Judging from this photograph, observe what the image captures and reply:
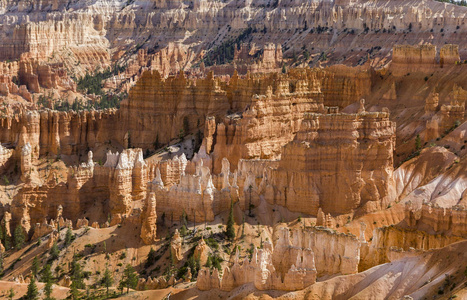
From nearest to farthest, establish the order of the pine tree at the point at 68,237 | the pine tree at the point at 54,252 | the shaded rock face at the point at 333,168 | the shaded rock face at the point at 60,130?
the pine tree at the point at 54,252 < the pine tree at the point at 68,237 < the shaded rock face at the point at 333,168 < the shaded rock face at the point at 60,130

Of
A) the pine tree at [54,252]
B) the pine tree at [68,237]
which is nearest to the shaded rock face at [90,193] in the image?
the pine tree at [68,237]

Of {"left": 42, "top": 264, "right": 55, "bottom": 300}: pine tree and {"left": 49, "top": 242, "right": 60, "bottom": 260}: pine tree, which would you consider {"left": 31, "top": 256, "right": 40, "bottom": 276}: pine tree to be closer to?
{"left": 42, "top": 264, "right": 55, "bottom": 300}: pine tree

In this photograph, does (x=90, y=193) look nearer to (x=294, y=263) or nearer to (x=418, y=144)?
(x=418, y=144)

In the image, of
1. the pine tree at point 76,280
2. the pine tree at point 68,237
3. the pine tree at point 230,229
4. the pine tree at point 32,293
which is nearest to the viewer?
the pine tree at point 76,280

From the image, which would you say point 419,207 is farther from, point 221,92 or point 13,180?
point 13,180

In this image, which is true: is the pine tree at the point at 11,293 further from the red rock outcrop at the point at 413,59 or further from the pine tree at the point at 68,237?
the red rock outcrop at the point at 413,59

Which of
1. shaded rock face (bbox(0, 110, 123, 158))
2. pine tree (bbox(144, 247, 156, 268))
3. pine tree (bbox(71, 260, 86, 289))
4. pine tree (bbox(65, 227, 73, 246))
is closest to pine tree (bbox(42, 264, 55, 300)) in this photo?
pine tree (bbox(71, 260, 86, 289))
